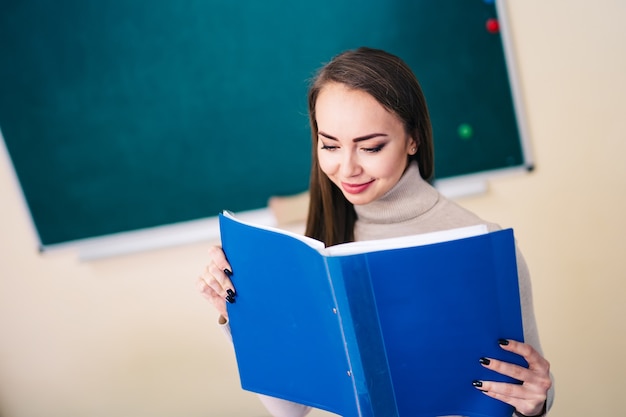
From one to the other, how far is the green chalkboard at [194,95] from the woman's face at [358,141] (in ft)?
2.76

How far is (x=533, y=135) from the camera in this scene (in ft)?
6.14

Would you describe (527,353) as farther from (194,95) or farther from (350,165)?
(194,95)

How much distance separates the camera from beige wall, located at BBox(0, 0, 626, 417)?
71.1 inches

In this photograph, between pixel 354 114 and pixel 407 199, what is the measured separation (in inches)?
9.0

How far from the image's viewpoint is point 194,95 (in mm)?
1984

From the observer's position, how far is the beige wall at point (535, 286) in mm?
1805

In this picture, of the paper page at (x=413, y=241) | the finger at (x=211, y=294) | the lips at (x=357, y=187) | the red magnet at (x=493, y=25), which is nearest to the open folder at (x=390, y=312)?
the paper page at (x=413, y=241)

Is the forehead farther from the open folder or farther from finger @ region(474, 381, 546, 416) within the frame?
finger @ region(474, 381, 546, 416)

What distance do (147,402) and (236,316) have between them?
1.38m

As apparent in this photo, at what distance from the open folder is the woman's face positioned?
21cm

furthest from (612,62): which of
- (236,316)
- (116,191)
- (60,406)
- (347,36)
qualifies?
(60,406)

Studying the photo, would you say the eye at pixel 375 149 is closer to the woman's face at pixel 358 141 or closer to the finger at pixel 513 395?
the woman's face at pixel 358 141

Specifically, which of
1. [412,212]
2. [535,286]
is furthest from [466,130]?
[412,212]

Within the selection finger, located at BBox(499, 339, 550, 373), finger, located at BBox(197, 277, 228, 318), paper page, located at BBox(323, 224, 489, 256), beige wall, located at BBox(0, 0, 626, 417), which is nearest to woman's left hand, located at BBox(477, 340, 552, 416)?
finger, located at BBox(499, 339, 550, 373)
